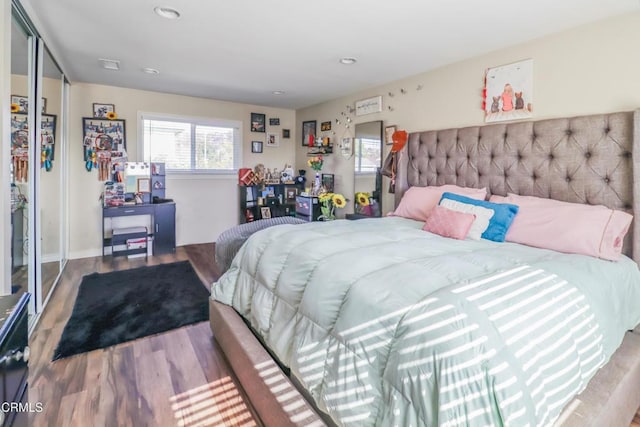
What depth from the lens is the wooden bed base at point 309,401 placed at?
1.17 meters

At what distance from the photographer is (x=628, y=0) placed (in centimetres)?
186

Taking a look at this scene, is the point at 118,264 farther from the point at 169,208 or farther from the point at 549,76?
the point at 549,76

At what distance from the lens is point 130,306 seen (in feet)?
8.93

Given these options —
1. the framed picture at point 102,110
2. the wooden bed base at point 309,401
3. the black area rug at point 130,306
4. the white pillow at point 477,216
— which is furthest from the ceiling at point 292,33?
the black area rug at point 130,306

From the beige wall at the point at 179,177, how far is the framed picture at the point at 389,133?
2255mm

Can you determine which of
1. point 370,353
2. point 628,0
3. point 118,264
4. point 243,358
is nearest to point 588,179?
point 628,0

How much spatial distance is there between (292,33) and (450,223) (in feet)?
5.81

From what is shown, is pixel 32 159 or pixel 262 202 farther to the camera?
pixel 262 202

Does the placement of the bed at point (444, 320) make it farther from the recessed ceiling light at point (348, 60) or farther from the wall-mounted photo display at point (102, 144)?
the wall-mounted photo display at point (102, 144)

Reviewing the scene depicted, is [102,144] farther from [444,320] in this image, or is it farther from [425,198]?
[444,320]

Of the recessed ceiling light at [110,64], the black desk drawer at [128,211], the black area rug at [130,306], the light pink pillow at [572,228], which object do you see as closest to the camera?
the light pink pillow at [572,228]

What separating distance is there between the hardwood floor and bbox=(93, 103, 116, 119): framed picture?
268 cm

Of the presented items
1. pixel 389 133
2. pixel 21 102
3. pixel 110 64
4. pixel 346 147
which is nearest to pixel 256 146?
pixel 346 147

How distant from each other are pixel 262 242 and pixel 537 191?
1.97m
